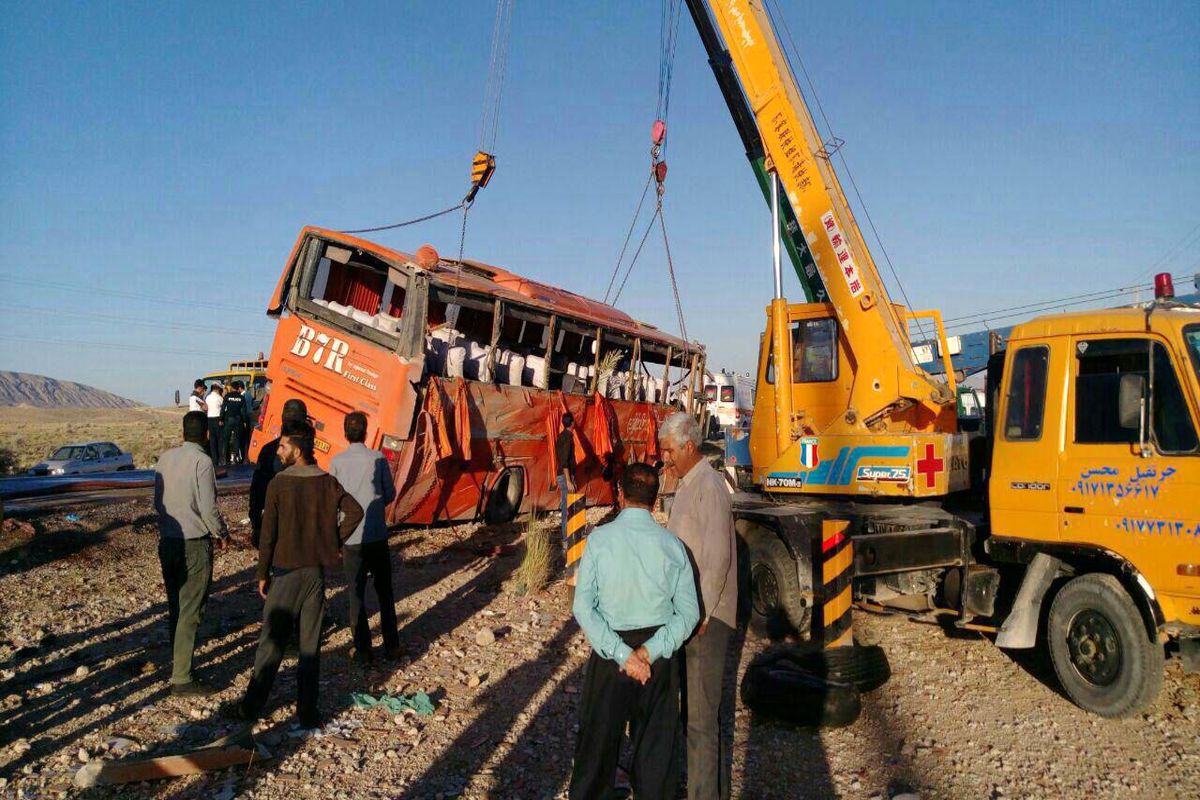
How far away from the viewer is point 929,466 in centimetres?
632

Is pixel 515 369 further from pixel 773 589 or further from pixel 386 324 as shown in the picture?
pixel 773 589

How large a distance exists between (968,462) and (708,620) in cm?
442

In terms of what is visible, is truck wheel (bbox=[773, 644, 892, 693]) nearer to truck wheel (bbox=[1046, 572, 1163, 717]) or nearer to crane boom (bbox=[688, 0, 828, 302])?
truck wheel (bbox=[1046, 572, 1163, 717])

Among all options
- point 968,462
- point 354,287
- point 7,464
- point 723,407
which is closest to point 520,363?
point 354,287

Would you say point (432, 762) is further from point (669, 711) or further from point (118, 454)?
point (118, 454)

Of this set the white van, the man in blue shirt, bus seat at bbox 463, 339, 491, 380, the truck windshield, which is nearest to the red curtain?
bus seat at bbox 463, 339, 491, 380

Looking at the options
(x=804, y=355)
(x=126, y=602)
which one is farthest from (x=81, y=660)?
(x=804, y=355)

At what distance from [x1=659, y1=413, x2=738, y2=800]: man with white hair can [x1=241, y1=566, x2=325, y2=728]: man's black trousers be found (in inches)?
90.2

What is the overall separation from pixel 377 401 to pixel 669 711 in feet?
21.5

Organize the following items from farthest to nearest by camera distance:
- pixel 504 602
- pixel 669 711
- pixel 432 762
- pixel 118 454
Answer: pixel 118 454 → pixel 504 602 → pixel 432 762 → pixel 669 711

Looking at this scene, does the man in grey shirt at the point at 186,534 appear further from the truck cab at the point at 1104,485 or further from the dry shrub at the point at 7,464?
the dry shrub at the point at 7,464

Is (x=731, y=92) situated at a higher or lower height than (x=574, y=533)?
higher

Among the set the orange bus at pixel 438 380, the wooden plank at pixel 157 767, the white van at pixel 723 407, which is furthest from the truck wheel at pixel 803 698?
the white van at pixel 723 407

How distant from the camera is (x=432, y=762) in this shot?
14.0 feet
